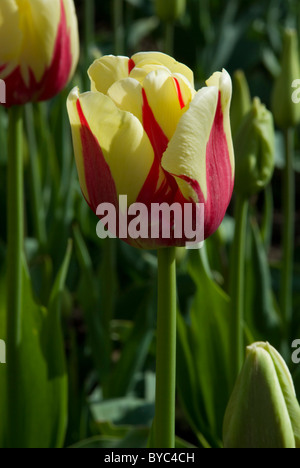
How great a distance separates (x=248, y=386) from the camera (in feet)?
1.53

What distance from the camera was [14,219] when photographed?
77cm

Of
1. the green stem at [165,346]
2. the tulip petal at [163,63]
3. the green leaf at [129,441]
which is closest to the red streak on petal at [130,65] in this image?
the tulip petal at [163,63]

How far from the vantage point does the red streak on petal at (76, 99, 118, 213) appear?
1.67ft

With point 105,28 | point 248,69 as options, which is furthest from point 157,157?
point 105,28

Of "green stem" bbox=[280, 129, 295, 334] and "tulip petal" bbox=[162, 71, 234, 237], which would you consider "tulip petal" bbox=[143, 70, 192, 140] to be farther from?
"green stem" bbox=[280, 129, 295, 334]

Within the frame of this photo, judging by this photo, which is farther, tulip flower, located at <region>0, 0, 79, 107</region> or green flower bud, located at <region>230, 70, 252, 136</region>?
green flower bud, located at <region>230, 70, 252, 136</region>

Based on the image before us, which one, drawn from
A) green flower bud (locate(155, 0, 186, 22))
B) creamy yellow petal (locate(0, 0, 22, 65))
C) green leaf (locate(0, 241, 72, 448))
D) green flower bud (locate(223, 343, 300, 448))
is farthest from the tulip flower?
green flower bud (locate(155, 0, 186, 22))

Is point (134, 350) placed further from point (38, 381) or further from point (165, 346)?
point (165, 346)

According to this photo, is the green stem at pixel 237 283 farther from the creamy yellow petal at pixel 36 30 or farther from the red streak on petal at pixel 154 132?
the red streak on petal at pixel 154 132

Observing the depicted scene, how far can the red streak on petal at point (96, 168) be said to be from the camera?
1.67 feet

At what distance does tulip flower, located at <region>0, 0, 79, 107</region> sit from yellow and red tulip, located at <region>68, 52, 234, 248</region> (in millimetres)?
243

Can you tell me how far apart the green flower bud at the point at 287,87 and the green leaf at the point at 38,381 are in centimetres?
39
